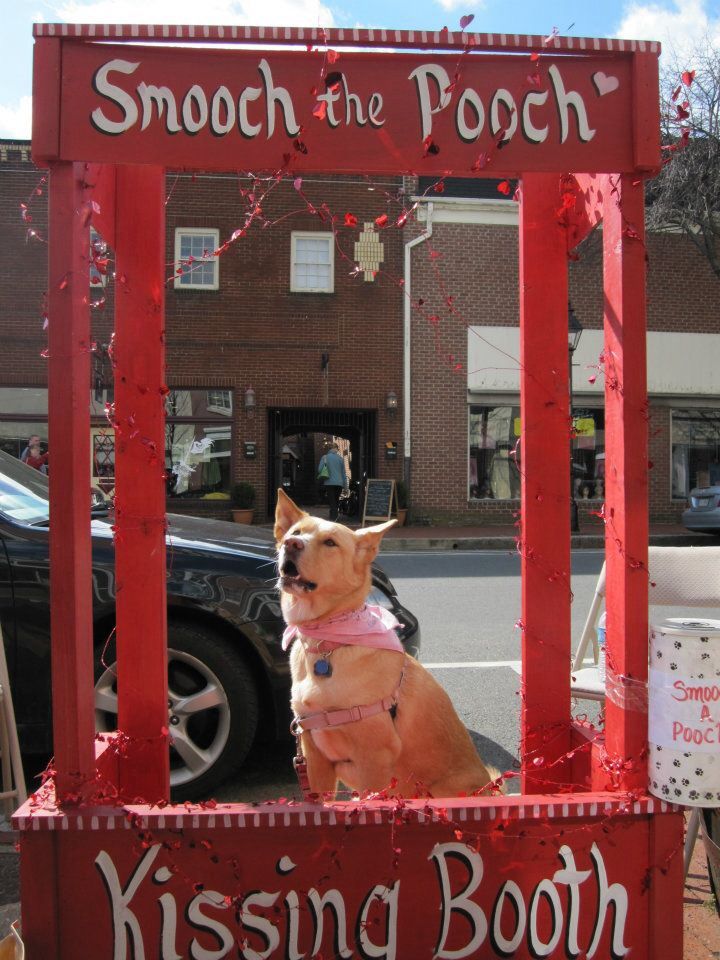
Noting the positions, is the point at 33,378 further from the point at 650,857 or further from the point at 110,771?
the point at 650,857

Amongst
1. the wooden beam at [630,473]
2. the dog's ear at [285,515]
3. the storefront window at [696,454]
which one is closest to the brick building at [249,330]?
the storefront window at [696,454]

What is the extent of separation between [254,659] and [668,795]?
1.92m

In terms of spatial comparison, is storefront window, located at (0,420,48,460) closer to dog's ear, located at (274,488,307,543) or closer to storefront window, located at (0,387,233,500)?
storefront window, located at (0,387,233,500)

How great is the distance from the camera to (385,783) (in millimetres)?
2348

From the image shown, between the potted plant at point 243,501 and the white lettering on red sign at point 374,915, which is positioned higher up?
the potted plant at point 243,501

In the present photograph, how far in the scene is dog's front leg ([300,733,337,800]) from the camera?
242 centimetres

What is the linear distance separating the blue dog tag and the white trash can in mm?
958

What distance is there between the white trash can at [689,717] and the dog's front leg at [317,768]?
3.36 feet

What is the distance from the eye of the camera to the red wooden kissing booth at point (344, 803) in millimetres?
1835

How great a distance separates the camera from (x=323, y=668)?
2357 mm

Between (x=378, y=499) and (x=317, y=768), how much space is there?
13.5 metres

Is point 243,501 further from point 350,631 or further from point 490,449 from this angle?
point 350,631

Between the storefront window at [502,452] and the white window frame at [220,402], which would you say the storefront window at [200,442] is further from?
the storefront window at [502,452]

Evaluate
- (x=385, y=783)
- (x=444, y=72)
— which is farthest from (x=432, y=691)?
(x=444, y=72)
